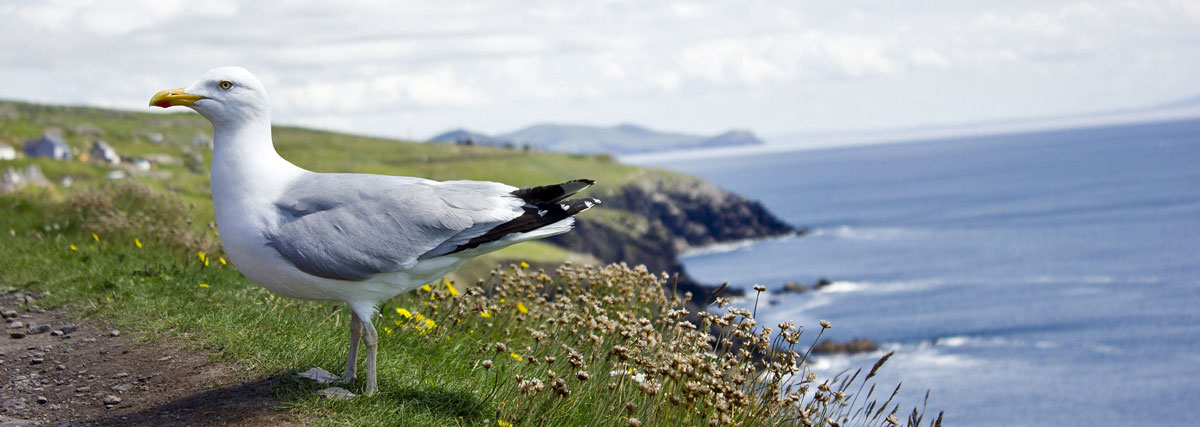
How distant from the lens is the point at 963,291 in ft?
270

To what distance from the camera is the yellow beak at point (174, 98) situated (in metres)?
5.65

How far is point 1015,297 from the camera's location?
79.1 m

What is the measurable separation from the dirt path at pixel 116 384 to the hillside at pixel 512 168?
75577 mm

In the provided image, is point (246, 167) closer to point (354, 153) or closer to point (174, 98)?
point (174, 98)

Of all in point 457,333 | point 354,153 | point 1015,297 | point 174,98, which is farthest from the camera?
point 354,153

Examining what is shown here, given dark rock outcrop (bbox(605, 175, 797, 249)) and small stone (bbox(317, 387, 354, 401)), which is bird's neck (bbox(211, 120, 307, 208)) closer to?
small stone (bbox(317, 387, 354, 401))

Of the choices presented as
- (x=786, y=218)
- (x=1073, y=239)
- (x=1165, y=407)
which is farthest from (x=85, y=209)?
(x=786, y=218)

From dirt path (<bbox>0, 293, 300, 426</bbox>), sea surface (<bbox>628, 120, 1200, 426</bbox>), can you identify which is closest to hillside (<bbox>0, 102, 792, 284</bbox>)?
sea surface (<bbox>628, 120, 1200, 426</bbox>)

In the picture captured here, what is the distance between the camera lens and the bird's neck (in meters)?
5.74

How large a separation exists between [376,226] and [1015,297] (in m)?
83.8

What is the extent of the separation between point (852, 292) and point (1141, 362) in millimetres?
26903

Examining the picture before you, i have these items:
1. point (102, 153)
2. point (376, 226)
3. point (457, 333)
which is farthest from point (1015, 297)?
point (102, 153)

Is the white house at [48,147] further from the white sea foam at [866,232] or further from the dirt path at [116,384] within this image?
the white sea foam at [866,232]

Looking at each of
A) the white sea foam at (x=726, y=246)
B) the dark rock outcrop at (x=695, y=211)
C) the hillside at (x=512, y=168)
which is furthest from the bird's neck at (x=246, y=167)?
the dark rock outcrop at (x=695, y=211)
